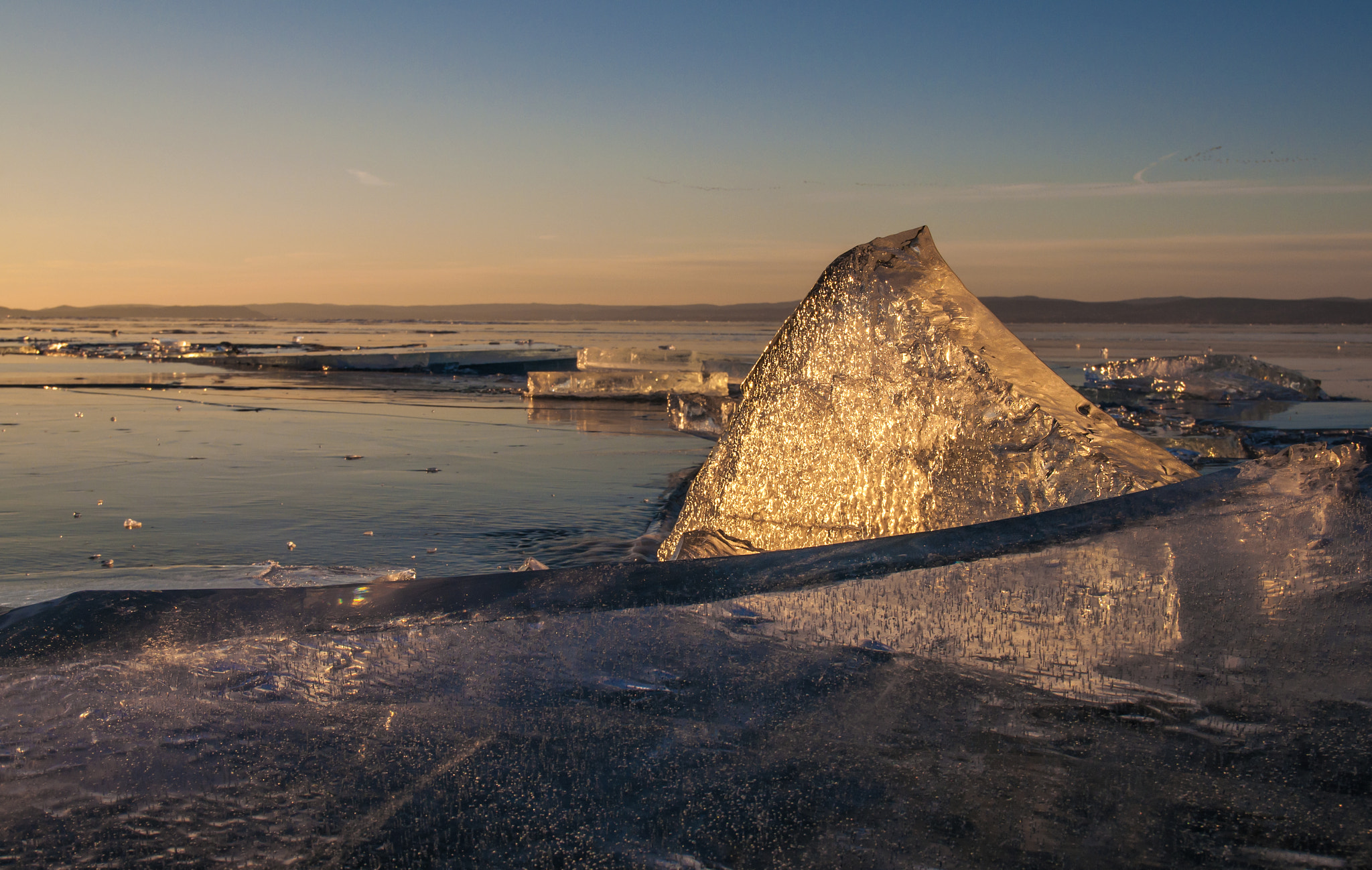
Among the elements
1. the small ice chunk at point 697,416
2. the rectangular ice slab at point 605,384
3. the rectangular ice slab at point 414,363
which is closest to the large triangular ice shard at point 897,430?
the small ice chunk at point 697,416

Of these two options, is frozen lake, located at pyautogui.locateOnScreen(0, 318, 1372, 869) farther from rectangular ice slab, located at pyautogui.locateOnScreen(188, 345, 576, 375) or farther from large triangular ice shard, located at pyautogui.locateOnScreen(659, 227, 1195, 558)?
rectangular ice slab, located at pyautogui.locateOnScreen(188, 345, 576, 375)

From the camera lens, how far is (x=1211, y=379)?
32.2ft

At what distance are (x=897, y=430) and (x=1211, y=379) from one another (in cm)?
941

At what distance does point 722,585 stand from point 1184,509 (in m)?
0.65

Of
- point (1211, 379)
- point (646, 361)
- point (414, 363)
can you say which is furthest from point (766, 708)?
point (414, 363)

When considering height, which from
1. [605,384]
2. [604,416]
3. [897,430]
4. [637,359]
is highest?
[637,359]

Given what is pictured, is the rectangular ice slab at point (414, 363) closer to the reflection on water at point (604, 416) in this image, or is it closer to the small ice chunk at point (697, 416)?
the reflection on water at point (604, 416)

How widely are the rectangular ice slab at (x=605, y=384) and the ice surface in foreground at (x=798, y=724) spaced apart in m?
8.63

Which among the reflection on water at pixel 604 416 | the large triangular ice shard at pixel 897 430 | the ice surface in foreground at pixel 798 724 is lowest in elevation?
the reflection on water at pixel 604 416

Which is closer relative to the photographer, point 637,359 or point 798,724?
point 798,724

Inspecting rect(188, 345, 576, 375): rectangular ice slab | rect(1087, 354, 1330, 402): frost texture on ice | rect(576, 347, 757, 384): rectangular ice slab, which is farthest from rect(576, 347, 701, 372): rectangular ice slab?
rect(1087, 354, 1330, 402): frost texture on ice

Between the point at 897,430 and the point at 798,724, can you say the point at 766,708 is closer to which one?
the point at 798,724

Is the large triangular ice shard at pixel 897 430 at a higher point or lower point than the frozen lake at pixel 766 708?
higher

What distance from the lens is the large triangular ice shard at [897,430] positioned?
1.80 m
